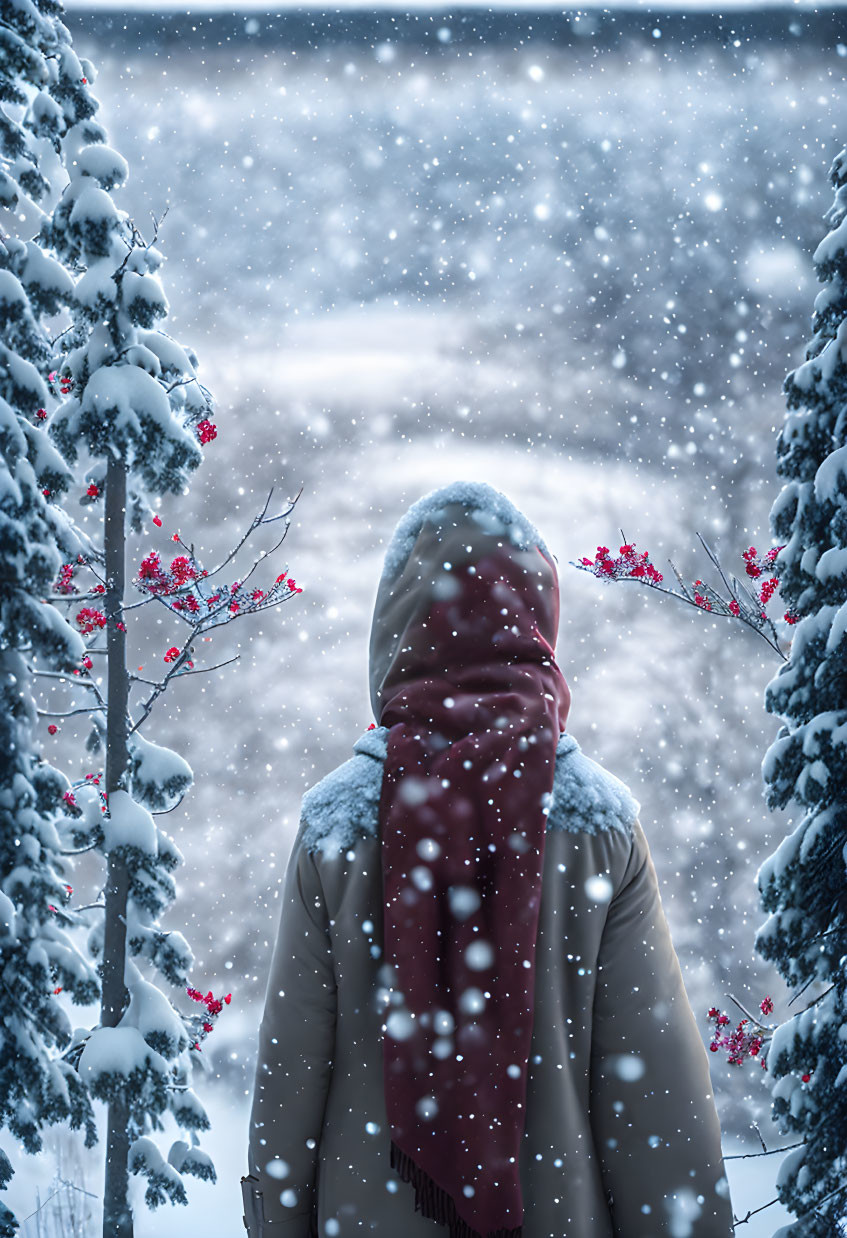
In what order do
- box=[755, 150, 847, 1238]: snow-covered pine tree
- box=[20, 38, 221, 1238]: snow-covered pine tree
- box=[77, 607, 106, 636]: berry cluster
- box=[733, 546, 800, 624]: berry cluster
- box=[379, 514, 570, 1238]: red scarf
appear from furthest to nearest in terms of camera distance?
box=[77, 607, 106, 636]: berry cluster, box=[733, 546, 800, 624]: berry cluster, box=[20, 38, 221, 1238]: snow-covered pine tree, box=[755, 150, 847, 1238]: snow-covered pine tree, box=[379, 514, 570, 1238]: red scarf

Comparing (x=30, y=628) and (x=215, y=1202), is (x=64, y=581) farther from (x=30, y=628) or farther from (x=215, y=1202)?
(x=215, y=1202)

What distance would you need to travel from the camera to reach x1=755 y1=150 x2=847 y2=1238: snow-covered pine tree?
2.72 m

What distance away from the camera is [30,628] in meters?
2.95

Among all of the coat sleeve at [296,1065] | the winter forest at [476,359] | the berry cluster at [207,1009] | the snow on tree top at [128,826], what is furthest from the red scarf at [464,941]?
the winter forest at [476,359]

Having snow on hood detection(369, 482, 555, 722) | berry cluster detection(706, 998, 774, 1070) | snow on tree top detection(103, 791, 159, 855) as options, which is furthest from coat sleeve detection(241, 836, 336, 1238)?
berry cluster detection(706, 998, 774, 1070)

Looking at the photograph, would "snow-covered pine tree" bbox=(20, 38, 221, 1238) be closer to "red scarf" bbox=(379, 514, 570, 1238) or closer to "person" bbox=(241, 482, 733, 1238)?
"person" bbox=(241, 482, 733, 1238)

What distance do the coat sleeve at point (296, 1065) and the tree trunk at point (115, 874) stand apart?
1.99 meters

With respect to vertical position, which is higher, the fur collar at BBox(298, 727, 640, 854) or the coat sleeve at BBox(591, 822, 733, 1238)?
the fur collar at BBox(298, 727, 640, 854)

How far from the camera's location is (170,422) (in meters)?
2.98

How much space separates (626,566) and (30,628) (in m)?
2.29

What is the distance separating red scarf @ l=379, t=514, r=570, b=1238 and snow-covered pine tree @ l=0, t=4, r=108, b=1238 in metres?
2.32

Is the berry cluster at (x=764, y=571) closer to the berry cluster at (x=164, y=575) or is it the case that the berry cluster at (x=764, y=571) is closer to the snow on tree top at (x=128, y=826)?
the berry cluster at (x=164, y=575)

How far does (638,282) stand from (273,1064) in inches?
203

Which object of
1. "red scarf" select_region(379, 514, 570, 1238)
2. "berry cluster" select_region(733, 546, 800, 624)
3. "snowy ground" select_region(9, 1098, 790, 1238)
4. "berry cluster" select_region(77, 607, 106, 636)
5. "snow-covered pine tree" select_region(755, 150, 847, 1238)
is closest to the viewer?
"red scarf" select_region(379, 514, 570, 1238)
